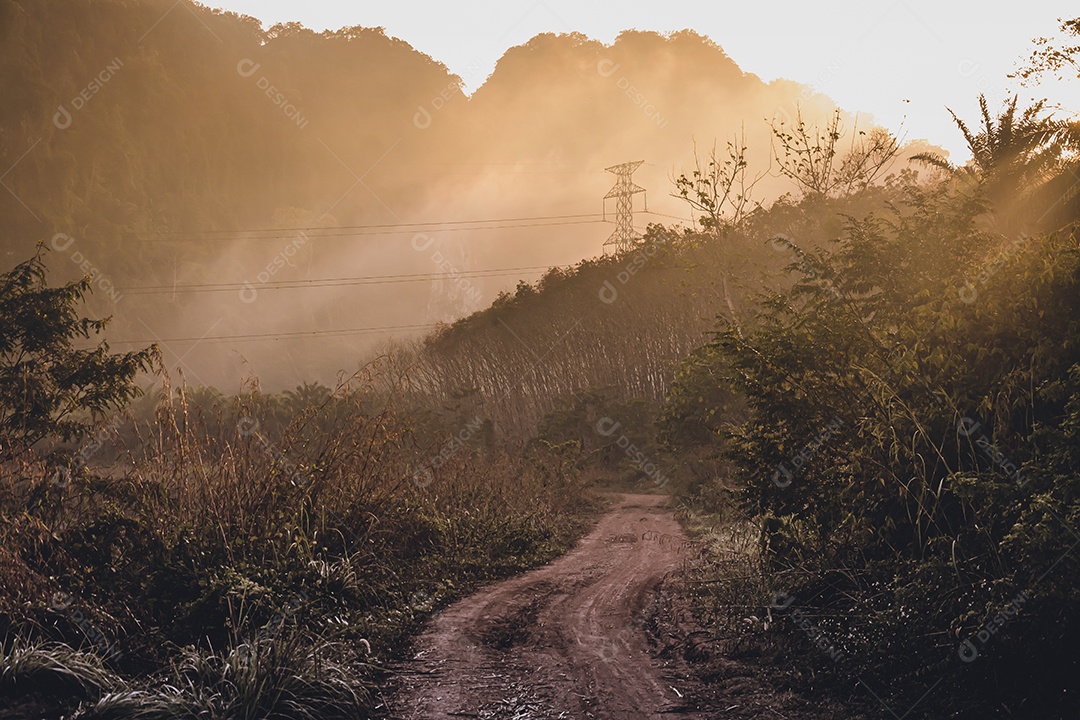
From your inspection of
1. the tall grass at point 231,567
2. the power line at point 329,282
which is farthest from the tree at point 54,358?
the power line at point 329,282

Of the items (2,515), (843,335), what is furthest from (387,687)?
(843,335)

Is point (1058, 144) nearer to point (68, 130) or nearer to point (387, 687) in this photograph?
point (387, 687)

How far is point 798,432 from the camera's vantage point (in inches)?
263

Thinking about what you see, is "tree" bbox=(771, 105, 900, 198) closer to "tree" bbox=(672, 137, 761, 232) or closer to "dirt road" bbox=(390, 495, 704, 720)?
"tree" bbox=(672, 137, 761, 232)

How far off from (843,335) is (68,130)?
370 feet

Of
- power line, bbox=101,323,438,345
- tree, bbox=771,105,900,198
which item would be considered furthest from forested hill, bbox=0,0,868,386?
tree, bbox=771,105,900,198

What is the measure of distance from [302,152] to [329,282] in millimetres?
24533

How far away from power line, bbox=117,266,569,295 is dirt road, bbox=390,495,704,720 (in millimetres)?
87019

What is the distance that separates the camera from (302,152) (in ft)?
425

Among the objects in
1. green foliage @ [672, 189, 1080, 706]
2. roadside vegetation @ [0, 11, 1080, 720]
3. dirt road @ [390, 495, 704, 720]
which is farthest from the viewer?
dirt road @ [390, 495, 704, 720]

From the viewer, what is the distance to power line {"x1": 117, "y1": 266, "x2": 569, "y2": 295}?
331 ft

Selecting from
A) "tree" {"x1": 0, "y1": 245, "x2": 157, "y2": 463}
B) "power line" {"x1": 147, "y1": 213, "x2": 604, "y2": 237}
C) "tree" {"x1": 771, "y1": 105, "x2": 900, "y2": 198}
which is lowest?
"tree" {"x1": 0, "y1": 245, "x2": 157, "y2": 463}

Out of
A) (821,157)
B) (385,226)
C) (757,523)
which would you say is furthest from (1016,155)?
(385,226)

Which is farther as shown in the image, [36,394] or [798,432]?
[36,394]
